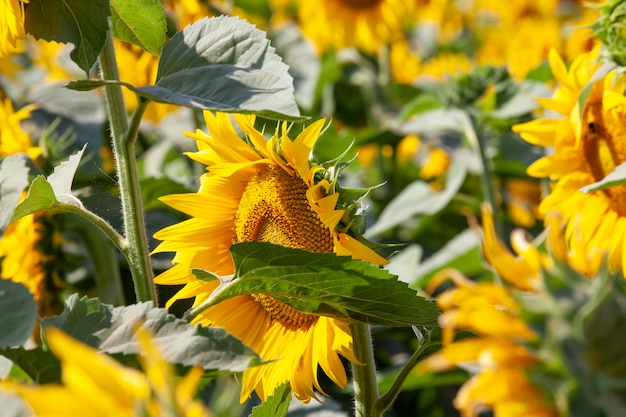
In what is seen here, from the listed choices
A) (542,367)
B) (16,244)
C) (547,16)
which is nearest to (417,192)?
(16,244)

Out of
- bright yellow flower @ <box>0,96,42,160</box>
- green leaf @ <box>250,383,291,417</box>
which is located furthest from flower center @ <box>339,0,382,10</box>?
green leaf @ <box>250,383,291,417</box>

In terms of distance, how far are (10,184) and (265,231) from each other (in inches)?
10.7

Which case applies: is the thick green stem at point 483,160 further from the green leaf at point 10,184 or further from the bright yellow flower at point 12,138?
the green leaf at point 10,184

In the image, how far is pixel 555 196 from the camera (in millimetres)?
1036

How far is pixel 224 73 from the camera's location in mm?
750

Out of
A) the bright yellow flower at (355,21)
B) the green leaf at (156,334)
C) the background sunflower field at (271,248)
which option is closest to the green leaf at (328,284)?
the background sunflower field at (271,248)

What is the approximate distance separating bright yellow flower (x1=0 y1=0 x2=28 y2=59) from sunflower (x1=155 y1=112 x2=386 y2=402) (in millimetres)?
168

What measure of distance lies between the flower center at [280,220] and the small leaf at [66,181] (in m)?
0.17

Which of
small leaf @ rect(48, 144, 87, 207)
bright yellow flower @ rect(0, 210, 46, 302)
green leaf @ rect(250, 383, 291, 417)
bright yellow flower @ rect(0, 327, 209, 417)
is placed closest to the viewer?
bright yellow flower @ rect(0, 327, 209, 417)

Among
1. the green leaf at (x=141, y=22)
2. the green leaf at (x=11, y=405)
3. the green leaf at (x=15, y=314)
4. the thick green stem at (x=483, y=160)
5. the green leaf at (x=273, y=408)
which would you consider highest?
the green leaf at (x=141, y=22)

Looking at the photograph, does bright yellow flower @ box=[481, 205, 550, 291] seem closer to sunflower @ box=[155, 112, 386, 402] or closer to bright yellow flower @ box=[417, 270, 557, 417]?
bright yellow flower @ box=[417, 270, 557, 417]

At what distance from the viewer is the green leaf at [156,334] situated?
61 centimetres

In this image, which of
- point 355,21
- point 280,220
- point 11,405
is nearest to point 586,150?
point 280,220

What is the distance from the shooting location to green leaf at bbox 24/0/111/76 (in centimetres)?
75
